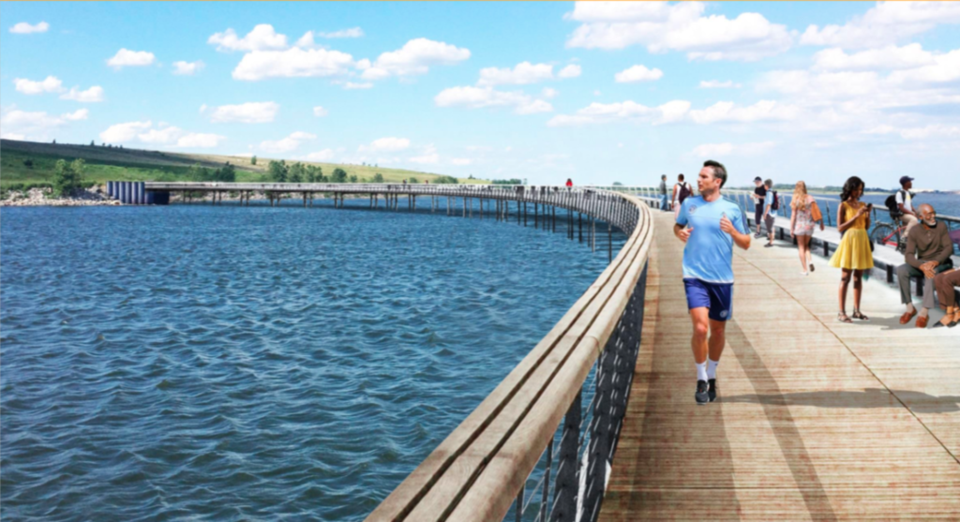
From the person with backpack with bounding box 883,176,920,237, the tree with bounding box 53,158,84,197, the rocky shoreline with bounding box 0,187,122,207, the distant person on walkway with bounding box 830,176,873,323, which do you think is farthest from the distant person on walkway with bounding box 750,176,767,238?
the tree with bounding box 53,158,84,197

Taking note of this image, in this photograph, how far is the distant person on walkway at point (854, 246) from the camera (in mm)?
9156

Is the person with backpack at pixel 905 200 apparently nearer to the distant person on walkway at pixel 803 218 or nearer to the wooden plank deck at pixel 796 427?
the wooden plank deck at pixel 796 427

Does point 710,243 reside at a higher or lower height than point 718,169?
lower

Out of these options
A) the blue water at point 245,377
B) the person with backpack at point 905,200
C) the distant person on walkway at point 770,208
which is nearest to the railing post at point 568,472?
the blue water at point 245,377

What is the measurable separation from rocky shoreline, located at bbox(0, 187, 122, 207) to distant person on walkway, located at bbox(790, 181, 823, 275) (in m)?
148

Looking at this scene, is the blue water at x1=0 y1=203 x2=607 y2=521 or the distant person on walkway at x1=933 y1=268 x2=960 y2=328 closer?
the distant person on walkway at x1=933 y1=268 x2=960 y2=328

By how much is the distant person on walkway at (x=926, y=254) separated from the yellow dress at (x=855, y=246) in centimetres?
A: 43

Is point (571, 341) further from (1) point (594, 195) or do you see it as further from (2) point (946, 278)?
(1) point (594, 195)

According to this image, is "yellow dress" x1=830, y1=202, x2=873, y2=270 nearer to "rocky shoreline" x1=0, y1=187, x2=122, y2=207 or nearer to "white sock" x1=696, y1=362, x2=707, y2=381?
"white sock" x1=696, y1=362, x2=707, y2=381

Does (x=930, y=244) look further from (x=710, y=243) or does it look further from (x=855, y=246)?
(x=710, y=243)

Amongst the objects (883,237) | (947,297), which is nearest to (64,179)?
(883,237)

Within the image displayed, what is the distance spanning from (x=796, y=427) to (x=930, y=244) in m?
4.67

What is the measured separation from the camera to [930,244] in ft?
29.3

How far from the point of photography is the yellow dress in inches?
361
